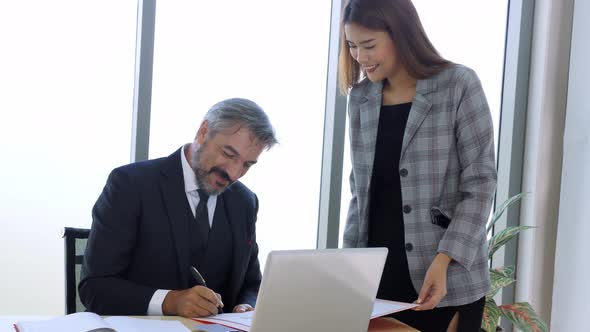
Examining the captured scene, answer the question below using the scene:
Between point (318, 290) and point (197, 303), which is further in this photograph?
point (197, 303)

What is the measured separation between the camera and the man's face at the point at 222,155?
203 cm

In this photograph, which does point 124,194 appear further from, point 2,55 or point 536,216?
point 536,216

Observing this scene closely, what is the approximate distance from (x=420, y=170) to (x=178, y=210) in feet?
2.27

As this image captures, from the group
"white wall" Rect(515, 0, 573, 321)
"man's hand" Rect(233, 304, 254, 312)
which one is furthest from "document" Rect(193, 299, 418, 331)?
"white wall" Rect(515, 0, 573, 321)

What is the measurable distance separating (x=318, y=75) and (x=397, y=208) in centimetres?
167

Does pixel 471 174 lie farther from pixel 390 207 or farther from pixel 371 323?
pixel 371 323

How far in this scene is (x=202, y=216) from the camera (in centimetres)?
209

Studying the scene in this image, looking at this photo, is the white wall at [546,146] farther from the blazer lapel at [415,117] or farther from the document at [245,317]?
the document at [245,317]

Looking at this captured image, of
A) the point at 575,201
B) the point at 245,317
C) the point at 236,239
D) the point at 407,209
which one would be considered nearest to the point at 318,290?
the point at 245,317

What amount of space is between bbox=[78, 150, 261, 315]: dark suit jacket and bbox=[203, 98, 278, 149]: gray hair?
18cm

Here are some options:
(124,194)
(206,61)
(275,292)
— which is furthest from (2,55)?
(275,292)

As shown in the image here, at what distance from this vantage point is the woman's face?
78.7 inches

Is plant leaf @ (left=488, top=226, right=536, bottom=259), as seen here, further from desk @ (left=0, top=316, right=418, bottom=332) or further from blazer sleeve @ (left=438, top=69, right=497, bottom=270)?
desk @ (left=0, top=316, right=418, bottom=332)

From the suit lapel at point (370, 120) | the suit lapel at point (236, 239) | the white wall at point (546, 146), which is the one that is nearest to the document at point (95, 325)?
the suit lapel at point (236, 239)
